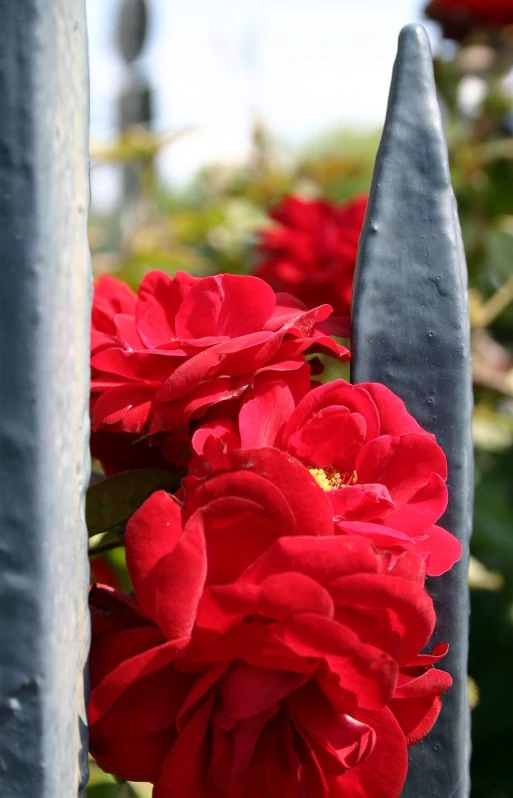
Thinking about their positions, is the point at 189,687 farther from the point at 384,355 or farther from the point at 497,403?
the point at 497,403

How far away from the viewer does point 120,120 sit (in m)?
2.61

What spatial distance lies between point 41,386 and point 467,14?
1.43 metres

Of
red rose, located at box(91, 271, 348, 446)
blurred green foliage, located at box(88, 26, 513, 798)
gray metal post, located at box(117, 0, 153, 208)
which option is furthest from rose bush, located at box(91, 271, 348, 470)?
gray metal post, located at box(117, 0, 153, 208)

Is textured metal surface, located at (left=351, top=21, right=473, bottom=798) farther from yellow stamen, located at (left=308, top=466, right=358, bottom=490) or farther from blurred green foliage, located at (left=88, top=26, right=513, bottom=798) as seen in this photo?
blurred green foliage, located at (left=88, top=26, right=513, bottom=798)

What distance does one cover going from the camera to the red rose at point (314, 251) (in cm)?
98

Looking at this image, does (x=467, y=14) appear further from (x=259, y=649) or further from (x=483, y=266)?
(x=259, y=649)

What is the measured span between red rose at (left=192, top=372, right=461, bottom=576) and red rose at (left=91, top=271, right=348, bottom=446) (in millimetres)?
16

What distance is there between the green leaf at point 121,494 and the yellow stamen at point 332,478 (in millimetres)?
90

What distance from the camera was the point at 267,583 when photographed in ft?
1.19

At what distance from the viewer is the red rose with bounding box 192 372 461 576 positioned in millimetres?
424

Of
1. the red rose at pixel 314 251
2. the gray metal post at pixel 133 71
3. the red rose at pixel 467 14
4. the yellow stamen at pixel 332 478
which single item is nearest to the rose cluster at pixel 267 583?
the yellow stamen at pixel 332 478

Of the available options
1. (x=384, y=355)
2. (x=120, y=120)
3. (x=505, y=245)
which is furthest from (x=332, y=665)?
(x=120, y=120)

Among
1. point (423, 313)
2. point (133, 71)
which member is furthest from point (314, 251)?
point (133, 71)

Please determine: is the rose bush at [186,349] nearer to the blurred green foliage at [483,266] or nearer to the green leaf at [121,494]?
the green leaf at [121,494]
